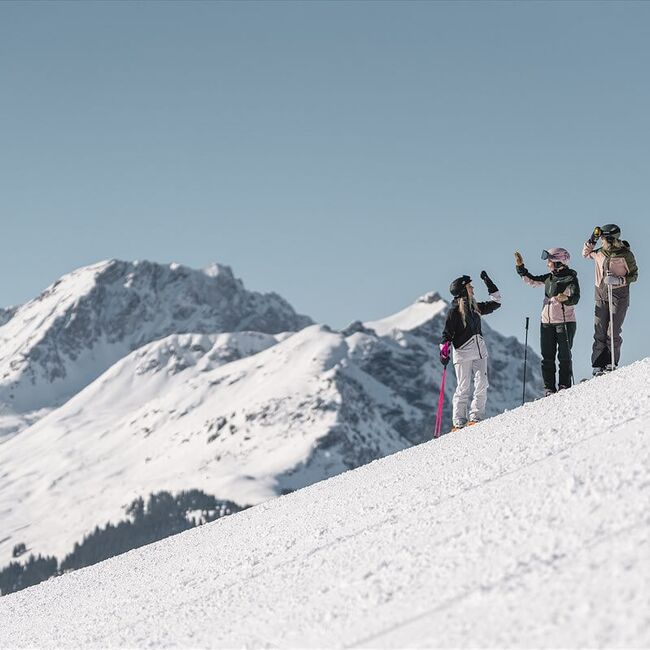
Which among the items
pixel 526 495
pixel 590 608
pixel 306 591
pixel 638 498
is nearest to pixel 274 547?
pixel 306 591

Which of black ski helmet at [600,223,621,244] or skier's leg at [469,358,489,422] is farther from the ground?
black ski helmet at [600,223,621,244]

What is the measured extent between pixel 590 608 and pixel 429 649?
A: 103cm

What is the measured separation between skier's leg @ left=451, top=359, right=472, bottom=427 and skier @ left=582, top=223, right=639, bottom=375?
7.81 feet

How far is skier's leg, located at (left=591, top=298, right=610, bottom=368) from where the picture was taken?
16297 millimetres

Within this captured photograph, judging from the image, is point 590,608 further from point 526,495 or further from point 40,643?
point 40,643

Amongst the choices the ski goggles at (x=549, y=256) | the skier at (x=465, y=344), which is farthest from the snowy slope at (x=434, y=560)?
the ski goggles at (x=549, y=256)

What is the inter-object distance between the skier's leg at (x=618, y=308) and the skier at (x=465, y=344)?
6.76ft

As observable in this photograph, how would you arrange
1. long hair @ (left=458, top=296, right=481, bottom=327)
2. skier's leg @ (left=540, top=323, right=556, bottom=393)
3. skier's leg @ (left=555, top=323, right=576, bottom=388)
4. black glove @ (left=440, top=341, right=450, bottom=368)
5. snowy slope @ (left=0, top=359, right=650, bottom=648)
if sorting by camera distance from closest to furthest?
snowy slope @ (left=0, top=359, right=650, bottom=648) < black glove @ (left=440, top=341, right=450, bottom=368) < long hair @ (left=458, top=296, right=481, bottom=327) < skier's leg @ (left=555, top=323, right=576, bottom=388) < skier's leg @ (left=540, top=323, right=556, bottom=393)

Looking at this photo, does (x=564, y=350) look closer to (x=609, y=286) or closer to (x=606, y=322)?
(x=606, y=322)

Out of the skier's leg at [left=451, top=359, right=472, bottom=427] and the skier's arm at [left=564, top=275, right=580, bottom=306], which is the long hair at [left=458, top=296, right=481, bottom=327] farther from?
the skier's arm at [left=564, top=275, right=580, bottom=306]

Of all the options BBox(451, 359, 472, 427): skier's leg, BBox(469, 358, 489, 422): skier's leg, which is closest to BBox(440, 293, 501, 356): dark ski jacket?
BBox(451, 359, 472, 427): skier's leg

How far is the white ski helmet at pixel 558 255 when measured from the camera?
52.3 feet

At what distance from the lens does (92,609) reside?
11297mm

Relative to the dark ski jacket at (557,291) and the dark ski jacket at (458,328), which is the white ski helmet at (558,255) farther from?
the dark ski jacket at (458,328)
